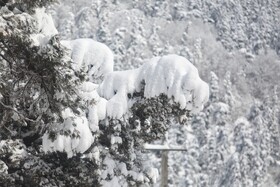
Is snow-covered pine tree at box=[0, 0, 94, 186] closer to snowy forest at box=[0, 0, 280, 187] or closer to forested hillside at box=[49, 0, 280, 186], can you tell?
snowy forest at box=[0, 0, 280, 187]

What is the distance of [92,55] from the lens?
9422 mm

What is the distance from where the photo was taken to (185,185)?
5828cm

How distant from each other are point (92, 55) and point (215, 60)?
409 ft

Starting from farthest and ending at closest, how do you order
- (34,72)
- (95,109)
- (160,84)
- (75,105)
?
(160,84), (95,109), (75,105), (34,72)

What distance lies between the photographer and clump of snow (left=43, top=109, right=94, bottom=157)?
6.70 metres

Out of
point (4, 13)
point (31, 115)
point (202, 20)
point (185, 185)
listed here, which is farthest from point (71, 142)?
point (202, 20)

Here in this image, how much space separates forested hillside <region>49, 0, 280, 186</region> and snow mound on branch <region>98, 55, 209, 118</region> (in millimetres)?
2289

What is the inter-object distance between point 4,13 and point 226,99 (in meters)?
83.1

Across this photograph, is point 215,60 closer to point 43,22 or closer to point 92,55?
point 92,55

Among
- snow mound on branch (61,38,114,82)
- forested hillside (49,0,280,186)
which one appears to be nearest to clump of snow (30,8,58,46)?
snow mound on branch (61,38,114,82)

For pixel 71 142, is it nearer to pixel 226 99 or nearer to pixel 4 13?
pixel 4 13

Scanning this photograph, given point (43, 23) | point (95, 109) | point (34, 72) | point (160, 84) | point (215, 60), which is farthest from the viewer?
point (215, 60)

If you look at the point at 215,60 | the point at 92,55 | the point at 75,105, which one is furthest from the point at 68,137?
the point at 215,60

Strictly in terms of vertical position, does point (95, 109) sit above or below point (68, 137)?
above
